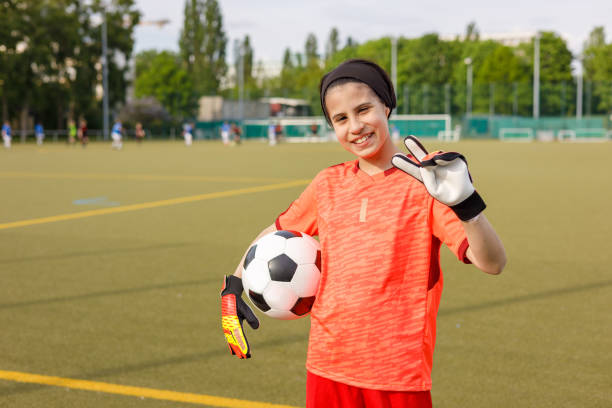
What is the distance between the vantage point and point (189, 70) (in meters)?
105

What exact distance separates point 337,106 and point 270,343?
2.98m

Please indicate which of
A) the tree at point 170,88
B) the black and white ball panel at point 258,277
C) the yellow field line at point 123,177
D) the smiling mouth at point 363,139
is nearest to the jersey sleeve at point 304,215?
the black and white ball panel at point 258,277

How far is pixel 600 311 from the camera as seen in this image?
5.66m

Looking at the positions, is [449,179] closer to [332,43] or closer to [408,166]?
[408,166]

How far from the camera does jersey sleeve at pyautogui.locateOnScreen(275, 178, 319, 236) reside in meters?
2.54

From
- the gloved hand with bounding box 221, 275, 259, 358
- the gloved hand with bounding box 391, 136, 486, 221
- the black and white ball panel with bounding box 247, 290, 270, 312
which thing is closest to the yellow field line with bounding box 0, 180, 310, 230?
the black and white ball panel with bounding box 247, 290, 270, 312

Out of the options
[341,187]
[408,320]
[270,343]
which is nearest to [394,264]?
[408,320]

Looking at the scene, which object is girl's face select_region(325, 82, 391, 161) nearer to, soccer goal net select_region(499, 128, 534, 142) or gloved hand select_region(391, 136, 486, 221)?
gloved hand select_region(391, 136, 486, 221)

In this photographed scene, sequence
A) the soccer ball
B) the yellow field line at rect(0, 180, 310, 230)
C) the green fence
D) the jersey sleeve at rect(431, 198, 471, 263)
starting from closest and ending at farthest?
the jersey sleeve at rect(431, 198, 471, 263) < the soccer ball < the yellow field line at rect(0, 180, 310, 230) < the green fence

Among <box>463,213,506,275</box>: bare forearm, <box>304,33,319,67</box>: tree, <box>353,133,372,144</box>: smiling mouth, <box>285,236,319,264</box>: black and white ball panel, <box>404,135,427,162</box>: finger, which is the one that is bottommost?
<box>285,236,319,264</box>: black and white ball panel

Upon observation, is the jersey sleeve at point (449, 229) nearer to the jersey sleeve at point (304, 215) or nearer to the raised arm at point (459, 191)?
the raised arm at point (459, 191)

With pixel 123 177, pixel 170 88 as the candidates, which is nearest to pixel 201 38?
pixel 170 88

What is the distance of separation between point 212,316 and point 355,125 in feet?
11.9

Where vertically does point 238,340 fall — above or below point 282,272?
Result: below
